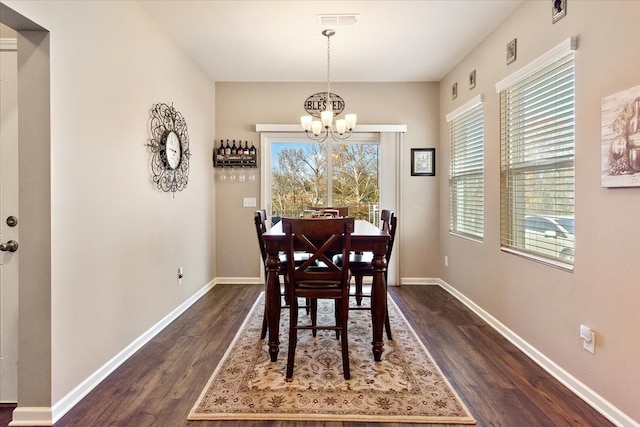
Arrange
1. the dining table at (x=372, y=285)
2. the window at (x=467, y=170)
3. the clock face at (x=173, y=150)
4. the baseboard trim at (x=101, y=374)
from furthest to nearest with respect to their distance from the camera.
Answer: the window at (x=467, y=170) → the clock face at (x=173, y=150) → the dining table at (x=372, y=285) → the baseboard trim at (x=101, y=374)

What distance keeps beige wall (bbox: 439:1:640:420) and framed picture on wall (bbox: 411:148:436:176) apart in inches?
68.7

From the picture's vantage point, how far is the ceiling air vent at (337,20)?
2.95 m

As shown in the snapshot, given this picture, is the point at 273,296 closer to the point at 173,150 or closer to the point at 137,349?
the point at 137,349

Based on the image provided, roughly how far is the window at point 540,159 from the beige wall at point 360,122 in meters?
1.65

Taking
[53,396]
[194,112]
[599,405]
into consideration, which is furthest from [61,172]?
[599,405]

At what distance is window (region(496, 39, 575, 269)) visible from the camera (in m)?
2.22

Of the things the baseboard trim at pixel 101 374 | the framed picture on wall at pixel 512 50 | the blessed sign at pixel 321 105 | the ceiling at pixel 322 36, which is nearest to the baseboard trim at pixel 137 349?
the baseboard trim at pixel 101 374

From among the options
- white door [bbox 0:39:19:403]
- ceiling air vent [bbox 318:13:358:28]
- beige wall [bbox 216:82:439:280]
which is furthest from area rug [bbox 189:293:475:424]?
ceiling air vent [bbox 318:13:358:28]

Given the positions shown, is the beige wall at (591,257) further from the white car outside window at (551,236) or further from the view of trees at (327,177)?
the view of trees at (327,177)

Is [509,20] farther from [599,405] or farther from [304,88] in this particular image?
[599,405]

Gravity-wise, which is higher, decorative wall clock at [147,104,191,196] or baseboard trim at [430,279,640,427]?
decorative wall clock at [147,104,191,196]

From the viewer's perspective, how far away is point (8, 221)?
6.31 ft

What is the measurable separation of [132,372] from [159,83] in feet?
7.56

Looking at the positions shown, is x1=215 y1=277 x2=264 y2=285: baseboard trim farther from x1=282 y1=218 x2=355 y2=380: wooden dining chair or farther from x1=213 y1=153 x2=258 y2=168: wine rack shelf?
x1=282 y1=218 x2=355 y2=380: wooden dining chair
